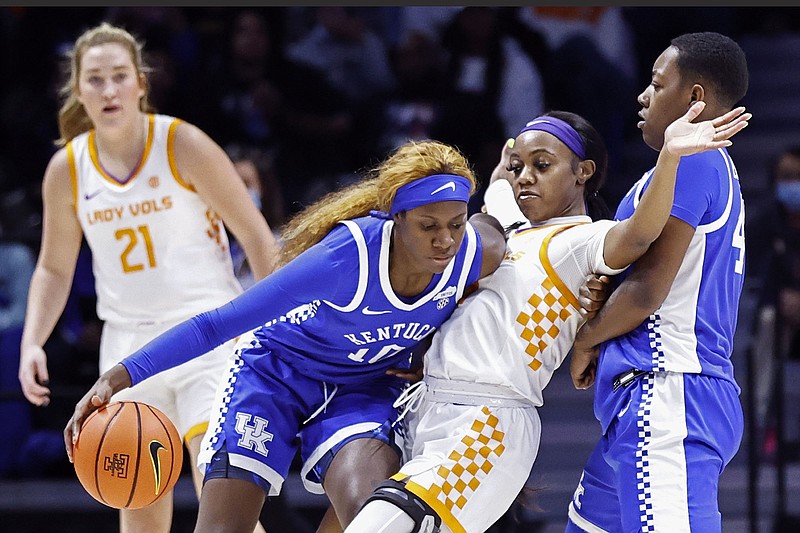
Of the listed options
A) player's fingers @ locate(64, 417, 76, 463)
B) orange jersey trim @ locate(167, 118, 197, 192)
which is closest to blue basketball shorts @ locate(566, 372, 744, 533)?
player's fingers @ locate(64, 417, 76, 463)

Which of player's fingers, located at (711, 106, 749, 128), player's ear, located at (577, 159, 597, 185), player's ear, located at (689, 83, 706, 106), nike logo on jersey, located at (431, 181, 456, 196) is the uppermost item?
player's ear, located at (689, 83, 706, 106)

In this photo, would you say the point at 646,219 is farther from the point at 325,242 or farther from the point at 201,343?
the point at 201,343

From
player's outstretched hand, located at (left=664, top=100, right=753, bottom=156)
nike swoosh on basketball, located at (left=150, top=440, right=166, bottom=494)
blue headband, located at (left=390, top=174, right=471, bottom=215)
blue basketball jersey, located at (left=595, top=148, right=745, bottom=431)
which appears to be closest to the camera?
player's outstretched hand, located at (left=664, top=100, right=753, bottom=156)

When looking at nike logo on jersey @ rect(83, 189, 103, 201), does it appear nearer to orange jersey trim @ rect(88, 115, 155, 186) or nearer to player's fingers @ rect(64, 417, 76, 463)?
orange jersey trim @ rect(88, 115, 155, 186)

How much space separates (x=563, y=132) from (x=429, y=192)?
554 millimetres

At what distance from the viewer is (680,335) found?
129 inches

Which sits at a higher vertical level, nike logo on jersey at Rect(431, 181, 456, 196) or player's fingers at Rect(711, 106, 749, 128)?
player's fingers at Rect(711, 106, 749, 128)

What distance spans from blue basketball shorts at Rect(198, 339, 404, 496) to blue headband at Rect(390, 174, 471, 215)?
602 millimetres

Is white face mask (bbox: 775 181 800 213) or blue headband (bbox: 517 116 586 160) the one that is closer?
blue headband (bbox: 517 116 586 160)

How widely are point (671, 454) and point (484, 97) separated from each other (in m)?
4.70

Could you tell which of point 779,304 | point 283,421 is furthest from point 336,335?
point 779,304

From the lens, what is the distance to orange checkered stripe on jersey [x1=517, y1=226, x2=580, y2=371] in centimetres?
346

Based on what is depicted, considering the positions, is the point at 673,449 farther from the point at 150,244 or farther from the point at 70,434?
the point at 150,244

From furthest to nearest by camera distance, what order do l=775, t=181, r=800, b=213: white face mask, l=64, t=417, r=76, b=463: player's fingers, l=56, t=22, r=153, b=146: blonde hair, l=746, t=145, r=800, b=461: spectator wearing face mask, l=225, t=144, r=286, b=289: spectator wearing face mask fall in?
l=775, t=181, r=800, b=213: white face mask < l=225, t=144, r=286, b=289: spectator wearing face mask < l=746, t=145, r=800, b=461: spectator wearing face mask < l=56, t=22, r=153, b=146: blonde hair < l=64, t=417, r=76, b=463: player's fingers
